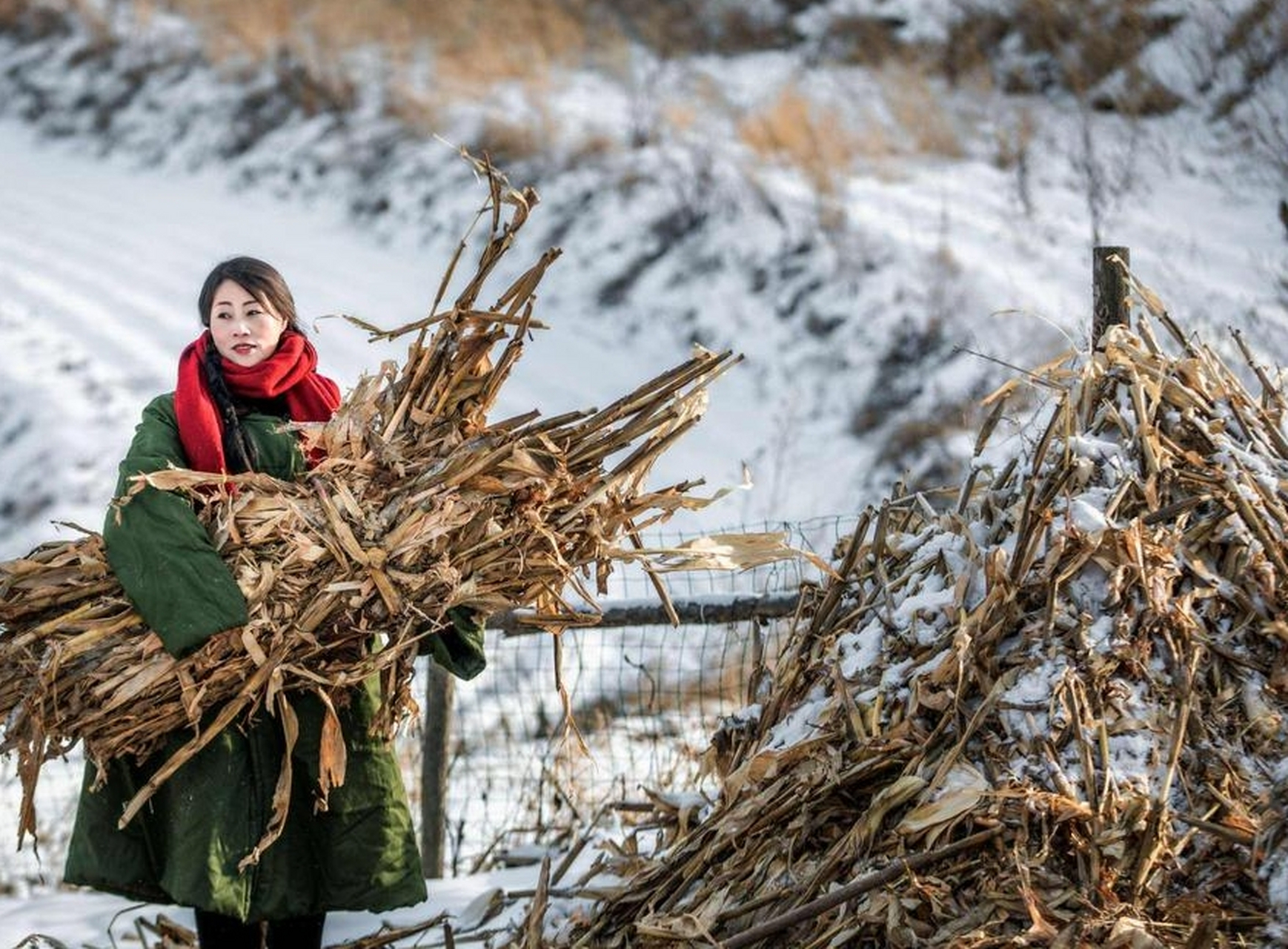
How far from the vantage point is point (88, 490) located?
852 cm

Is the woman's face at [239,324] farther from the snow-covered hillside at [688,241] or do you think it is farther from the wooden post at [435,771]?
the snow-covered hillside at [688,241]

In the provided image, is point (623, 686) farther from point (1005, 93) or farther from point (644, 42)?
point (644, 42)

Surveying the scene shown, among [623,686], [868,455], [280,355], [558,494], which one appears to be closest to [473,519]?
[558,494]

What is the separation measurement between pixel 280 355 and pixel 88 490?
6194 mm

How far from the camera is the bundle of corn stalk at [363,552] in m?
2.64

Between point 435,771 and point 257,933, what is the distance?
4.93 feet

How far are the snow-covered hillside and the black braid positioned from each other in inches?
227

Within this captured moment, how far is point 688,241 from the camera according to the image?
35.1ft

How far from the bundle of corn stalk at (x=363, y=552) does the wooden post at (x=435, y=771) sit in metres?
1.53

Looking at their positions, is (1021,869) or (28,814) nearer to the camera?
(1021,869)

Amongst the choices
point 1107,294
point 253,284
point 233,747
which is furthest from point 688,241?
point 233,747

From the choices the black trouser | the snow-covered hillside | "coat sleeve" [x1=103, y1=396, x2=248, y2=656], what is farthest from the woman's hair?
the snow-covered hillside

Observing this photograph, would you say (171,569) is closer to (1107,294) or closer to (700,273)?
(1107,294)

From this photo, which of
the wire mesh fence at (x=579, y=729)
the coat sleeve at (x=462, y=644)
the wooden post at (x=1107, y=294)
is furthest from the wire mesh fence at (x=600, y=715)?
the wooden post at (x=1107, y=294)
